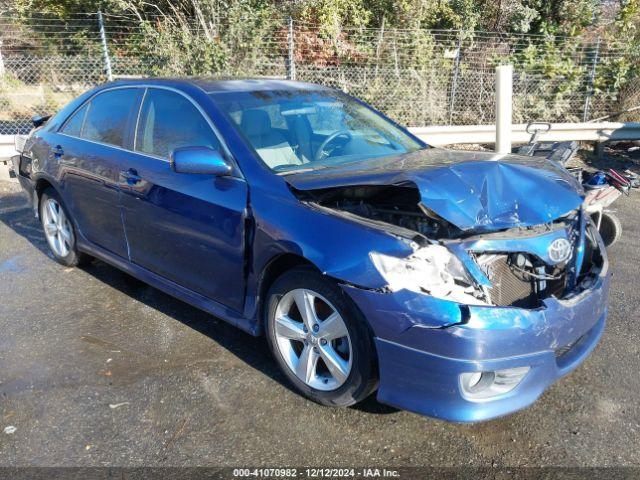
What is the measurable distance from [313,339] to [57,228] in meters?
3.28

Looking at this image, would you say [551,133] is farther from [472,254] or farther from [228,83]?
[472,254]

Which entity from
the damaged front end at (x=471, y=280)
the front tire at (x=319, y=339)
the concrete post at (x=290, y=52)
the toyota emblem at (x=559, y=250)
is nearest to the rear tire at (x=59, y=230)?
the front tire at (x=319, y=339)

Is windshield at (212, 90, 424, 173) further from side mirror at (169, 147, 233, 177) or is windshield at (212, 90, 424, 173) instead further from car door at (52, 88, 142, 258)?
car door at (52, 88, 142, 258)

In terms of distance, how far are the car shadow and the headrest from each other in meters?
1.35

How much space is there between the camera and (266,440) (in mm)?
2746

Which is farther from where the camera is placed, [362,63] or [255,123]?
[362,63]

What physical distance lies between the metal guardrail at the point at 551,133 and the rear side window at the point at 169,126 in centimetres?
643

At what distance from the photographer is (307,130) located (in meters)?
3.74

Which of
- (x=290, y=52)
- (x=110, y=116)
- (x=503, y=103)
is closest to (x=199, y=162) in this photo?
(x=110, y=116)

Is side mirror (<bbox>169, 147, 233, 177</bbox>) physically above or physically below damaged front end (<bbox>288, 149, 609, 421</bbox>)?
above

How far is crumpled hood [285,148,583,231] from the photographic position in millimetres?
2691

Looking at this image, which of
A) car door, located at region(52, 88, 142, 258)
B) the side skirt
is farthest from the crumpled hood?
car door, located at region(52, 88, 142, 258)

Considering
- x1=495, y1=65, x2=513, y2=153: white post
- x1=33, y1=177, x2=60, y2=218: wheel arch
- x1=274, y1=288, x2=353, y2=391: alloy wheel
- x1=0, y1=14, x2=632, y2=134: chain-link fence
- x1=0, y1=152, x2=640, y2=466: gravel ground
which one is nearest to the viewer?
x1=0, y1=152, x2=640, y2=466: gravel ground

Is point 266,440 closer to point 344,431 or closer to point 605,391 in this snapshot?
point 344,431
